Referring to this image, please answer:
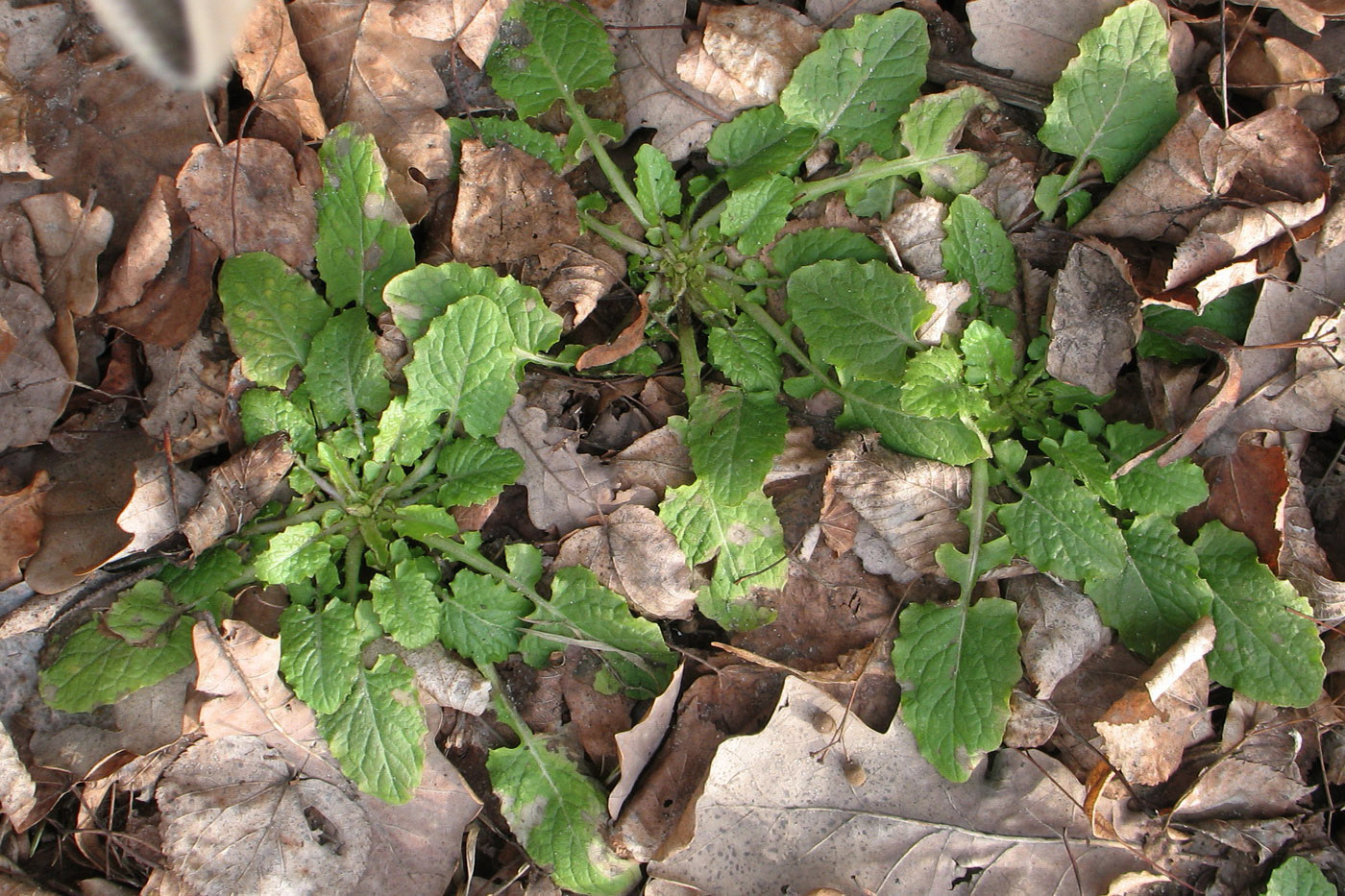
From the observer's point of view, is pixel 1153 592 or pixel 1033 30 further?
pixel 1033 30

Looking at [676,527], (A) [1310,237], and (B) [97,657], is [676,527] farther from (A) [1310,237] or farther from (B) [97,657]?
(A) [1310,237]

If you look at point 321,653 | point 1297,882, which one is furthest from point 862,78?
point 1297,882

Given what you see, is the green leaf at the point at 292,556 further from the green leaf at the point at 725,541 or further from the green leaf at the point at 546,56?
the green leaf at the point at 546,56

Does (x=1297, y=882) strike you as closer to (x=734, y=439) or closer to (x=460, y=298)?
(x=734, y=439)

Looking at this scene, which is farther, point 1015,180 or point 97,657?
point 1015,180

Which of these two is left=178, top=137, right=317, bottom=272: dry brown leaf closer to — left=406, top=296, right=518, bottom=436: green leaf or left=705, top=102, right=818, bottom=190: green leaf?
left=406, top=296, right=518, bottom=436: green leaf

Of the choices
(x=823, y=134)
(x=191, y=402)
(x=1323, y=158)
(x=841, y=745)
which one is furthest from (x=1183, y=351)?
(x=191, y=402)
